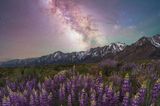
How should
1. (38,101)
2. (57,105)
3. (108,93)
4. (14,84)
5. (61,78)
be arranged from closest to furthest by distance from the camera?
1. (108,93)
2. (38,101)
3. (57,105)
4. (61,78)
5. (14,84)

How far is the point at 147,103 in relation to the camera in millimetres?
5973

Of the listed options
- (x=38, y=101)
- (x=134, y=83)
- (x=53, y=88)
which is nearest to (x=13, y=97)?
(x=38, y=101)

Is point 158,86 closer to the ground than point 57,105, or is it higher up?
higher up

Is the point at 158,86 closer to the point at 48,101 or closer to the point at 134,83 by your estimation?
the point at 48,101

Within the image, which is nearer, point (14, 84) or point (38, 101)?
point (38, 101)

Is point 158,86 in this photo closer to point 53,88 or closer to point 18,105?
point 18,105

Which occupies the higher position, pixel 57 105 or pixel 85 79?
pixel 85 79

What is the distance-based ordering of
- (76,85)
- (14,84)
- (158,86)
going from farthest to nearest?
1. (14,84)
2. (76,85)
3. (158,86)

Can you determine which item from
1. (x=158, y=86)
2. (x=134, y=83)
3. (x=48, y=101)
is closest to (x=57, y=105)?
(x=48, y=101)

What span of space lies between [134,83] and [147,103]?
301cm

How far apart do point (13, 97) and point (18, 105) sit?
0.71 ft

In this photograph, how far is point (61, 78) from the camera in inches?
337

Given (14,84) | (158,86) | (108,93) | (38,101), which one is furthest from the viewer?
(14,84)

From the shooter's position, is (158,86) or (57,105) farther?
(57,105)
